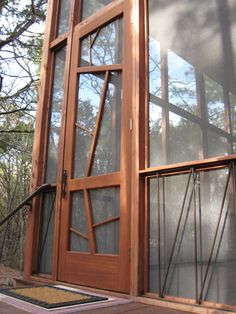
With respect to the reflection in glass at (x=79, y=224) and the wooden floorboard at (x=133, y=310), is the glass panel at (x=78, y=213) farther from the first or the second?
the wooden floorboard at (x=133, y=310)

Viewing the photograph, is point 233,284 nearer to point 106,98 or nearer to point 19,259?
point 106,98

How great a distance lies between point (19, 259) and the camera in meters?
9.01

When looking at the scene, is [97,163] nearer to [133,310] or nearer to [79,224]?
[79,224]

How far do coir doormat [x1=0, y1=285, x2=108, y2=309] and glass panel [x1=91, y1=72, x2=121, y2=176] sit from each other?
3.49 feet

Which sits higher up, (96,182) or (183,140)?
(183,140)

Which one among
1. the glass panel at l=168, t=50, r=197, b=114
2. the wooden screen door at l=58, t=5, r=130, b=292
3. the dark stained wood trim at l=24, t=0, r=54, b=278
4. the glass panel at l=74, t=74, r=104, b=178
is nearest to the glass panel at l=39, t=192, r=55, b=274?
the dark stained wood trim at l=24, t=0, r=54, b=278

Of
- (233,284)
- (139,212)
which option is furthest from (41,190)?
(233,284)

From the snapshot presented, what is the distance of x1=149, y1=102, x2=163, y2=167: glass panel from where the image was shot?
2875mm

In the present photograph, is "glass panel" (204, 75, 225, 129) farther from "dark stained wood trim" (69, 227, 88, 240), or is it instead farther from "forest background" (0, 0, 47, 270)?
"forest background" (0, 0, 47, 270)

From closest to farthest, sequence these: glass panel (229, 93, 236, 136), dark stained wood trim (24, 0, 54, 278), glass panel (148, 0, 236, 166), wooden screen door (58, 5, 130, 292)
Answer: glass panel (229, 93, 236, 136) → glass panel (148, 0, 236, 166) → wooden screen door (58, 5, 130, 292) → dark stained wood trim (24, 0, 54, 278)

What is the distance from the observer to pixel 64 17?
445 cm

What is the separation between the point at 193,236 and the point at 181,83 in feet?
3.98

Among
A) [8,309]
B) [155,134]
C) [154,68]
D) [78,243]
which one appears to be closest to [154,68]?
[154,68]

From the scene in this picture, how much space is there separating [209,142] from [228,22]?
888 millimetres
